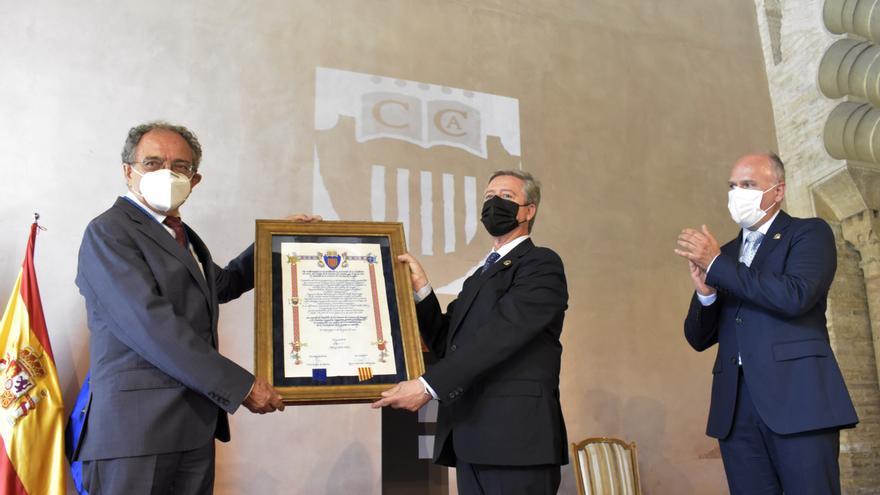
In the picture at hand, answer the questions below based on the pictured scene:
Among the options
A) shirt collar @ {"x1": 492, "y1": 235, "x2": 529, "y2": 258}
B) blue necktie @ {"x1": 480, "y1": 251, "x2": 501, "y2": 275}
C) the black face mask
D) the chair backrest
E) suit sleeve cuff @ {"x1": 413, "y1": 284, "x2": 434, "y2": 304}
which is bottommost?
the chair backrest

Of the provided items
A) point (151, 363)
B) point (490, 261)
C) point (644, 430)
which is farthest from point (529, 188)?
point (644, 430)

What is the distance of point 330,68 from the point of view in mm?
5207

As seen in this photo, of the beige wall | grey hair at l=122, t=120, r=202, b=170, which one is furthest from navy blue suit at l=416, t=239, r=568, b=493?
the beige wall

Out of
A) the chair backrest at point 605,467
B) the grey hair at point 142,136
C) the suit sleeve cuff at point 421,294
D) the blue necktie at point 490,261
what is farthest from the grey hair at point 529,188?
the chair backrest at point 605,467

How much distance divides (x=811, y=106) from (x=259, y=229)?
18.0 feet

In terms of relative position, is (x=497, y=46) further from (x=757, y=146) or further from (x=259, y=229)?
(x=259, y=229)

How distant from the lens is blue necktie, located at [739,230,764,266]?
291 centimetres

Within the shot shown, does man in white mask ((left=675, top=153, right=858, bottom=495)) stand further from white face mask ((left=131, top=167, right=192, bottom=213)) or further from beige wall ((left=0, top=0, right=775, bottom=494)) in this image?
beige wall ((left=0, top=0, right=775, bottom=494))

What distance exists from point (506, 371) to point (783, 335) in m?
1.02

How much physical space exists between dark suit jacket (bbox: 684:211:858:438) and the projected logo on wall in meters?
2.59

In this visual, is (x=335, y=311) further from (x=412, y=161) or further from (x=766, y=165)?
(x=412, y=161)

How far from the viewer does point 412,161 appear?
5266 millimetres

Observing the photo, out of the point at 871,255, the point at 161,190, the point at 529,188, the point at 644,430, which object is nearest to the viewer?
the point at 161,190

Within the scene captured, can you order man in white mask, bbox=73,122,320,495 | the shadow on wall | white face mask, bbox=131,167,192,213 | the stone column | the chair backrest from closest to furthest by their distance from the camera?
1. man in white mask, bbox=73,122,320,495
2. white face mask, bbox=131,167,192,213
3. the chair backrest
4. the shadow on wall
5. the stone column
